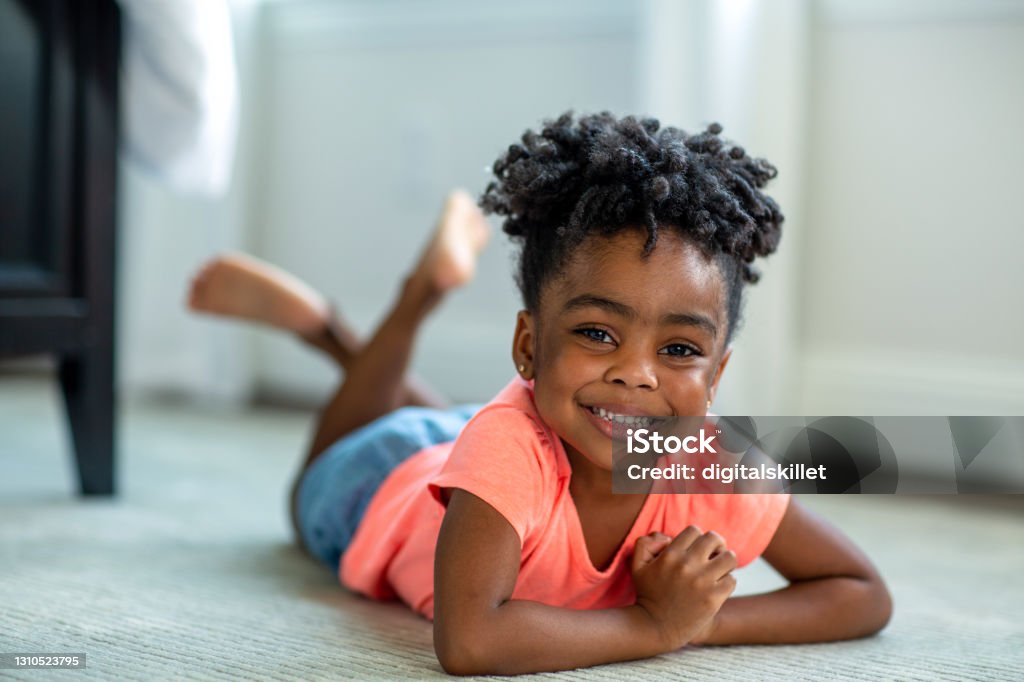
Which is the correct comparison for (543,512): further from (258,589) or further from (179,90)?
(179,90)

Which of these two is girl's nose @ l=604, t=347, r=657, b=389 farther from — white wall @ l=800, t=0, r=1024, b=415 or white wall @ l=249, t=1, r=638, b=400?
white wall @ l=249, t=1, r=638, b=400

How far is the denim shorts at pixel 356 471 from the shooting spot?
1119 millimetres

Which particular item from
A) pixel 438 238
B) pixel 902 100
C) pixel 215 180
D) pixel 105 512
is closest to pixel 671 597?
pixel 438 238

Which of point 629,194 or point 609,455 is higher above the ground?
point 629,194

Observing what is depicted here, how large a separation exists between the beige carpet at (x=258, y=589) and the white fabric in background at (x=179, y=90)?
16.7 inches

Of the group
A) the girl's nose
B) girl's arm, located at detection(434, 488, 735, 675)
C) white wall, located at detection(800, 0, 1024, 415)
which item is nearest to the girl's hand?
girl's arm, located at detection(434, 488, 735, 675)

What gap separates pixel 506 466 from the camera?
0.81 meters

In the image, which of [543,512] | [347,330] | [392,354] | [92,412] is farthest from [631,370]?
[92,412]

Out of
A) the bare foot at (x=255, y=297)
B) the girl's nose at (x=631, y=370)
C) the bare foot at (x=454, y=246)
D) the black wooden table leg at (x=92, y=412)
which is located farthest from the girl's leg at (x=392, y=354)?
the girl's nose at (x=631, y=370)

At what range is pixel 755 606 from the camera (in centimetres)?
89

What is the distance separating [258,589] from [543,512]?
1.17 ft

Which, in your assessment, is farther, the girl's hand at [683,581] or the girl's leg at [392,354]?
the girl's leg at [392,354]

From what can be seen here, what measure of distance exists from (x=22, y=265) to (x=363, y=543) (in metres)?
0.57

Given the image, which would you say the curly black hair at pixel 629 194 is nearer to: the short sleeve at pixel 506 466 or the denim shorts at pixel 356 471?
the short sleeve at pixel 506 466
